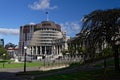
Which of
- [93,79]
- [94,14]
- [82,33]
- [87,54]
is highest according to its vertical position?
[94,14]

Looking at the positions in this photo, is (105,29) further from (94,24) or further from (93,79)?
(93,79)

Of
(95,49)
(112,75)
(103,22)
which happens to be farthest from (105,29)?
(112,75)

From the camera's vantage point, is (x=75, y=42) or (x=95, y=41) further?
(x=75, y=42)

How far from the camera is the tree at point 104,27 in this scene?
25984 mm

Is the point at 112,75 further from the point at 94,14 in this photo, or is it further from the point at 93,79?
the point at 94,14

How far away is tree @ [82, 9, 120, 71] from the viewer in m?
26.0

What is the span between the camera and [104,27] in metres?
26.4

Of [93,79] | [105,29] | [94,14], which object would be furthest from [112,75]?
[94,14]

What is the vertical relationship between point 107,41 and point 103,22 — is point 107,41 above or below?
below

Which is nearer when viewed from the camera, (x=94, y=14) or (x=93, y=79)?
(x=93, y=79)

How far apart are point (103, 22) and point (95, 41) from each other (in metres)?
2.16

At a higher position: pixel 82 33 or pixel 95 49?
pixel 82 33

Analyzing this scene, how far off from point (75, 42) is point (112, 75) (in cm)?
499

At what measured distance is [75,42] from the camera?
91.1 feet
